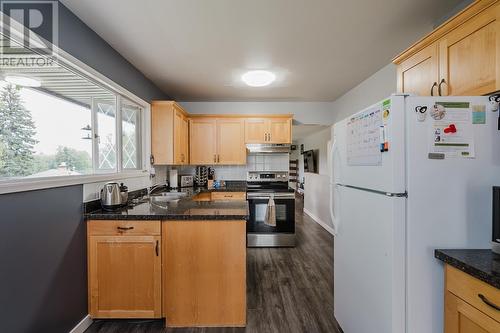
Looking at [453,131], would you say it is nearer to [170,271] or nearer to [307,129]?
[170,271]

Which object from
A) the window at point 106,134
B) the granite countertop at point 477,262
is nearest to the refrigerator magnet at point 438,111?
the granite countertop at point 477,262

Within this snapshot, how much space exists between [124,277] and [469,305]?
2214mm

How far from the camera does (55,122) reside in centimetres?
179

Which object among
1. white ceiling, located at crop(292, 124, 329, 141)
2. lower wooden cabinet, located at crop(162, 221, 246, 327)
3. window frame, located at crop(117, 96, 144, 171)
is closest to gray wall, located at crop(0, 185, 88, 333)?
lower wooden cabinet, located at crop(162, 221, 246, 327)

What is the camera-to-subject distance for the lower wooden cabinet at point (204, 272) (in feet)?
6.15

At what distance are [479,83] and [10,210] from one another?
268 cm

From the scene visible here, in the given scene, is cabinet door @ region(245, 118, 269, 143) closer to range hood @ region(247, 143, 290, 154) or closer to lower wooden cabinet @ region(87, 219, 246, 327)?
range hood @ region(247, 143, 290, 154)

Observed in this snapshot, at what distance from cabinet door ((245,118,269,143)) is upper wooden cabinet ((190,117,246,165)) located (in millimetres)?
105

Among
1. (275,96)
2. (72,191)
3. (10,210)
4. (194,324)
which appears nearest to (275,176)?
(275,96)

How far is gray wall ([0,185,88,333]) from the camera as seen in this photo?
132cm

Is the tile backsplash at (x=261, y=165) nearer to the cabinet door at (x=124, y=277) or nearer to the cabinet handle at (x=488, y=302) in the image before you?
the cabinet door at (x=124, y=277)

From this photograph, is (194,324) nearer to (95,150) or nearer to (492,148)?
(95,150)

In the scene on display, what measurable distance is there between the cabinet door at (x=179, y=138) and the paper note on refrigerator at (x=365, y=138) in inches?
95.1

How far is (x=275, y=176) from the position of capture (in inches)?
Result: 172
